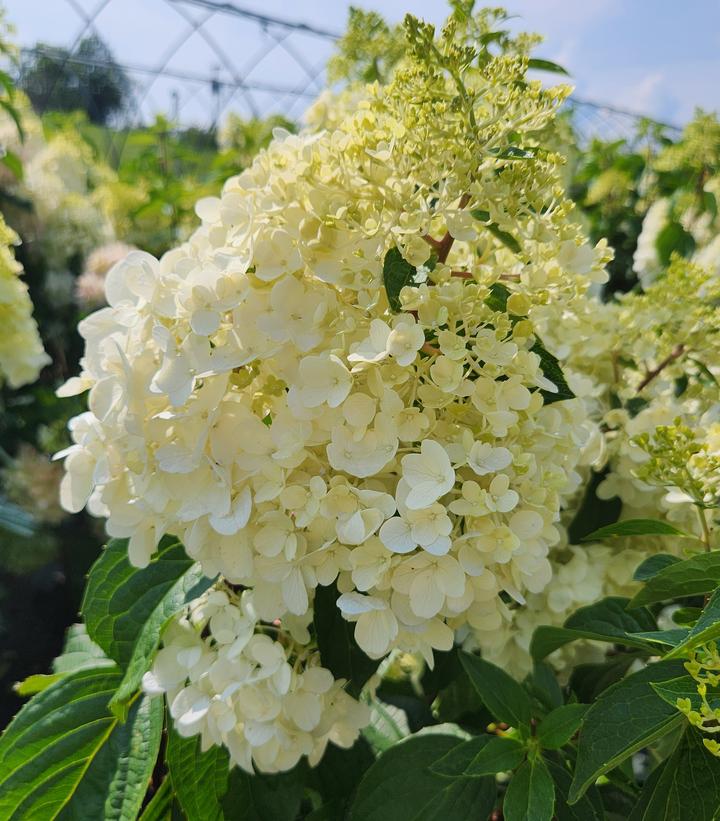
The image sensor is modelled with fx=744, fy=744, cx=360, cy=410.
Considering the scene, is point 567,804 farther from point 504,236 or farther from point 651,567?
point 504,236

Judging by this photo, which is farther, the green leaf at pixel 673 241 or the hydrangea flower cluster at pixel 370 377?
the green leaf at pixel 673 241

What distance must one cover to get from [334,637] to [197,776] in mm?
160

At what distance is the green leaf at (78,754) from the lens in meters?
0.56

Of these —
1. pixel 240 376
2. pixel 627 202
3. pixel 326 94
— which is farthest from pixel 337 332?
pixel 627 202

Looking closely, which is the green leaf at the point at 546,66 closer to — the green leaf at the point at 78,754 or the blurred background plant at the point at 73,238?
the green leaf at the point at 78,754

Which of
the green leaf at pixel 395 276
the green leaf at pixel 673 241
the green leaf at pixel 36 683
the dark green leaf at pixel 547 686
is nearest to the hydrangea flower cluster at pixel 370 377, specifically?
the green leaf at pixel 395 276

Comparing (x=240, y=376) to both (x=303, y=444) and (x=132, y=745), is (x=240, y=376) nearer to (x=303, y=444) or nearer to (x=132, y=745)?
(x=303, y=444)

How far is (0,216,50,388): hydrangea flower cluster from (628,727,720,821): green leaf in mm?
806

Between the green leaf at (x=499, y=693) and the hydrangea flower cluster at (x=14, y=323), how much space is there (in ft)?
2.22

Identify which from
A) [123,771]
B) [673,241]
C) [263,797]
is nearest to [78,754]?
[123,771]

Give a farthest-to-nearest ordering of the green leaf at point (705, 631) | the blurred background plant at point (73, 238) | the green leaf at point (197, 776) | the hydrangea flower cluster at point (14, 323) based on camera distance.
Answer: the blurred background plant at point (73, 238) → the hydrangea flower cluster at point (14, 323) → the green leaf at point (197, 776) → the green leaf at point (705, 631)

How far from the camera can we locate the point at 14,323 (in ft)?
3.05

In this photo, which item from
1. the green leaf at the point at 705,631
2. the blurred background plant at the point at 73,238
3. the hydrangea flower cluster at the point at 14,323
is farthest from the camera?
the blurred background plant at the point at 73,238

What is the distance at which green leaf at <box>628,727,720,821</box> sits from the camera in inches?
16.6
